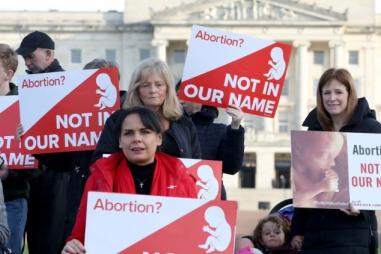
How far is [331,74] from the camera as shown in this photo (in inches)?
255

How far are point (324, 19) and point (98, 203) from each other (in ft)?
230

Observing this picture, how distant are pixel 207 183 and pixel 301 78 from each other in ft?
220

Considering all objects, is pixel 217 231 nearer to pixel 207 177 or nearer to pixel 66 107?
pixel 207 177

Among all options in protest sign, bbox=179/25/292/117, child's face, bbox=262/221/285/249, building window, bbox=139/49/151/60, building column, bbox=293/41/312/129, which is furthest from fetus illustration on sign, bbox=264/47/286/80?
building window, bbox=139/49/151/60

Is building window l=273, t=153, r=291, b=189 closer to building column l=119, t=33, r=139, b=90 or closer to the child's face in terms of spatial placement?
building column l=119, t=33, r=139, b=90

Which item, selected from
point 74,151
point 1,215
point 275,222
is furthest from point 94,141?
point 1,215

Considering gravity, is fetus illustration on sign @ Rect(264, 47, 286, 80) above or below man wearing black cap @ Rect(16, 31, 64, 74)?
below

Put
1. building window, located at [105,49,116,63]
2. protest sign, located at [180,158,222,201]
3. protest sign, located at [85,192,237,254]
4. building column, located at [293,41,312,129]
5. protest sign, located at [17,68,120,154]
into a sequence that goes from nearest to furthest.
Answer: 1. protest sign, located at [85,192,237,254]
2. protest sign, located at [180,158,222,201]
3. protest sign, located at [17,68,120,154]
4. building column, located at [293,41,312,129]
5. building window, located at [105,49,116,63]

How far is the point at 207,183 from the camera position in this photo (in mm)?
6551

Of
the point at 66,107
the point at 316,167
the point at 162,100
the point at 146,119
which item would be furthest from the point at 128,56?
the point at 146,119

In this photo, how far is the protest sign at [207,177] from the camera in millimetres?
6430

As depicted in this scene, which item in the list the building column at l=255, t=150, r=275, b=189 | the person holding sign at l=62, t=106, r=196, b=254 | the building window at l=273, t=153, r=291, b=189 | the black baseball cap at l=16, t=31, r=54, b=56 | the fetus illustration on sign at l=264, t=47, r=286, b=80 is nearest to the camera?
the person holding sign at l=62, t=106, r=196, b=254

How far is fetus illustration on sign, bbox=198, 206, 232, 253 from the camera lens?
5070 millimetres

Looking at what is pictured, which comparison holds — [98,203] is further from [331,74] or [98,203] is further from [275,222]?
→ [275,222]
